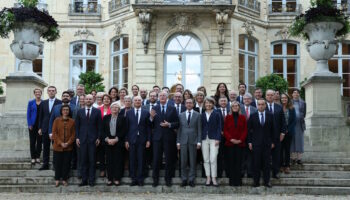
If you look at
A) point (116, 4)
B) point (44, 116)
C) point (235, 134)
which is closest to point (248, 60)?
point (116, 4)

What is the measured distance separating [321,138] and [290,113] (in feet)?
5.68

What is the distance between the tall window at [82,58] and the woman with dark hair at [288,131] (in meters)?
13.5

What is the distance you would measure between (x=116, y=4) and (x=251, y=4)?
18.6 ft

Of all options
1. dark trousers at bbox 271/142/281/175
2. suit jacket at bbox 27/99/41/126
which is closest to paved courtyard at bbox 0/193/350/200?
dark trousers at bbox 271/142/281/175

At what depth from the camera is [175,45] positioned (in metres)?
21.7

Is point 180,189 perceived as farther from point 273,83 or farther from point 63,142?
point 273,83

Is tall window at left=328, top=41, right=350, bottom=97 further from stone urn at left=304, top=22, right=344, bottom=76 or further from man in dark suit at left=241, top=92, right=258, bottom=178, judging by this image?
man in dark suit at left=241, top=92, right=258, bottom=178

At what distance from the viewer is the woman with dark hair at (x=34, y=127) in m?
11.2

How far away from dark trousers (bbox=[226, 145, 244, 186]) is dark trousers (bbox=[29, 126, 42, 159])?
12.8ft

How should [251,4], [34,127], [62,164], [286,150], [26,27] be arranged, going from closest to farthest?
[62,164]
[286,150]
[34,127]
[26,27]
[251,4]

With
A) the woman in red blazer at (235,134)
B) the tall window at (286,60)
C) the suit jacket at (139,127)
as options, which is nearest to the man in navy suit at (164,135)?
the suit jacket at (139,127)

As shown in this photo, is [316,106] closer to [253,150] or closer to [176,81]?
[253,150]

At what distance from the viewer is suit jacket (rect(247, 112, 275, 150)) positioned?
10.4 m

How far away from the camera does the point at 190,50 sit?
21.7 meters
